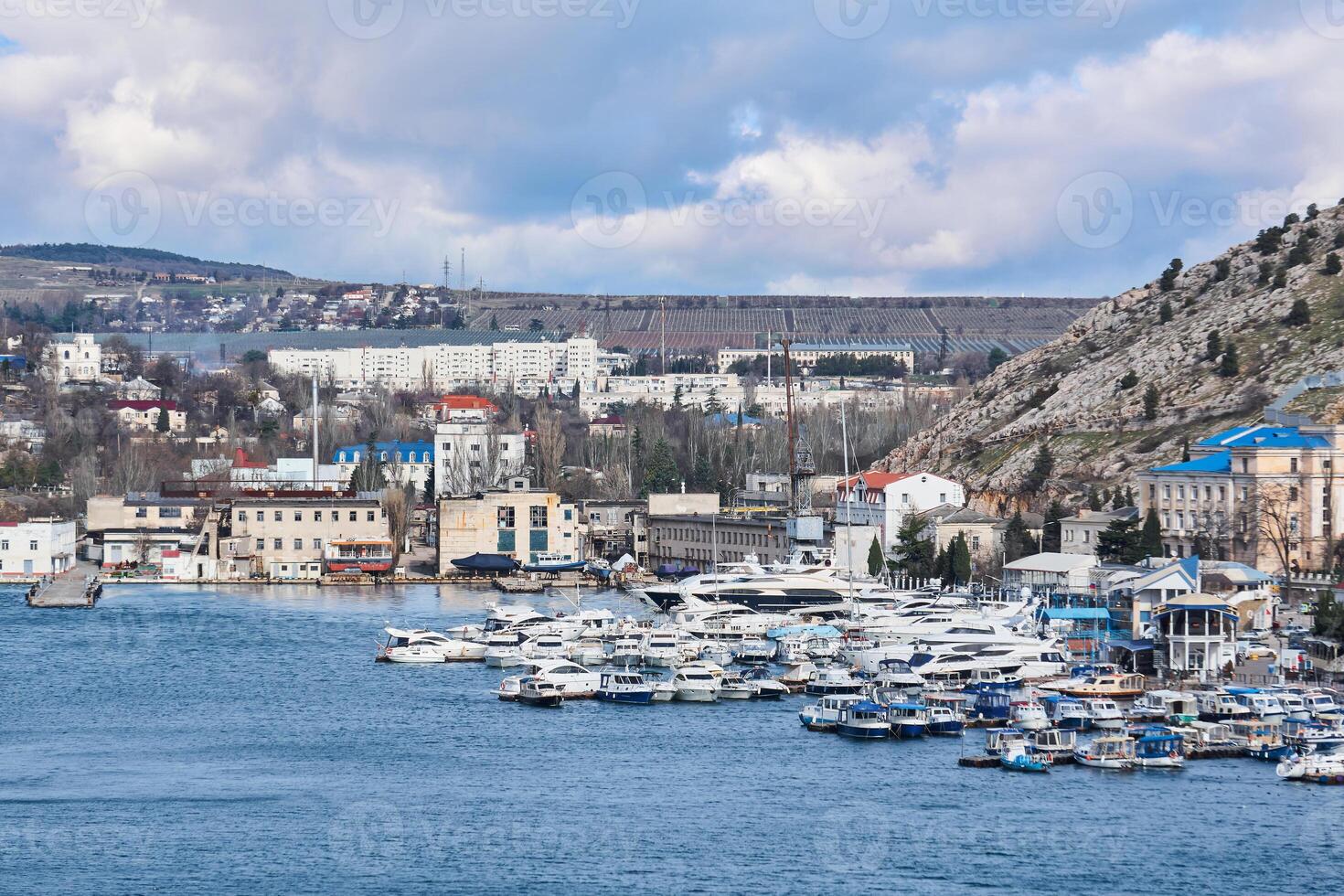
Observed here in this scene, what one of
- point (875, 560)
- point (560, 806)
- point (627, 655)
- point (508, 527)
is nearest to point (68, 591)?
point (508, 527)

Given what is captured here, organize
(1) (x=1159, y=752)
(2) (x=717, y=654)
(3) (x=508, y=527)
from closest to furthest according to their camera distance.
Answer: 1. (1) (x=1159, y=752)
2. (2) (x=717, y=654)
3. (3) (x=508, y=527)

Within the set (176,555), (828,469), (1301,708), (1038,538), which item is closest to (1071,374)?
(828,469)

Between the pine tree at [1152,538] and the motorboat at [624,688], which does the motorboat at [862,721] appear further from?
the pine tree at [1152,538]

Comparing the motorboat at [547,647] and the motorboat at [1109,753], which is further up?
the motorboat at [547,647]

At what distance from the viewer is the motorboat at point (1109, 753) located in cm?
3278

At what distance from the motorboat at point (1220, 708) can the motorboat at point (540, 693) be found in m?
11.3

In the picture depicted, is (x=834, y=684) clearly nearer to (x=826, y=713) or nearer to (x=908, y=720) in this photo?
(x=826, y=713)

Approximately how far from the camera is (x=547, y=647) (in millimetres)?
45250

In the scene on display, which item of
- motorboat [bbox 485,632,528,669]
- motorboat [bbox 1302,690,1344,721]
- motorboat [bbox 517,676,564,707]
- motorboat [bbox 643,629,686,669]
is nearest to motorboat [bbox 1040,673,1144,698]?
motorboat [bbox 1302,690,1344,721]

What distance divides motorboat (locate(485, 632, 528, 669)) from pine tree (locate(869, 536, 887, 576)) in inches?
612

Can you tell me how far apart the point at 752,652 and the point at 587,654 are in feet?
12.4

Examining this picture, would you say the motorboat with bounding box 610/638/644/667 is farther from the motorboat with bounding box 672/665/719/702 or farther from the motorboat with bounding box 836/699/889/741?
the motorboat with bounding box 836/699/889/741

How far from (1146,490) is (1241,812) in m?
26.5

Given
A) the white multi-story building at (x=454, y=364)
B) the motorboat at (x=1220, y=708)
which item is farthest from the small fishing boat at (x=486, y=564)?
the white multi-story building at (x=454, y=364)
